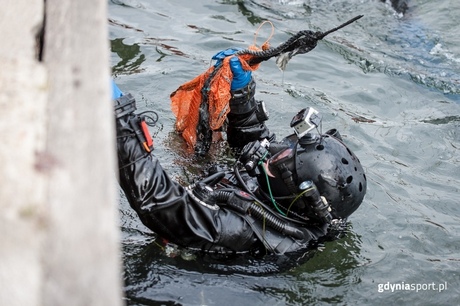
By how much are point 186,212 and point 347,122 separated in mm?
3257

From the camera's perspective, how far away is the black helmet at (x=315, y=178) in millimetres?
3670

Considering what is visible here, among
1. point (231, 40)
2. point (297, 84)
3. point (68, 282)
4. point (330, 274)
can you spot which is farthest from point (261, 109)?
point (68, 282)

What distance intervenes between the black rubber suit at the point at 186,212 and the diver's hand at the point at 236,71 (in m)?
0.94

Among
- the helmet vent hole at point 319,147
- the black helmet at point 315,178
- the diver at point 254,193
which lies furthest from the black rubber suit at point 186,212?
the helmet vent hole at point 319,147

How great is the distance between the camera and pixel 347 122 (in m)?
6.29

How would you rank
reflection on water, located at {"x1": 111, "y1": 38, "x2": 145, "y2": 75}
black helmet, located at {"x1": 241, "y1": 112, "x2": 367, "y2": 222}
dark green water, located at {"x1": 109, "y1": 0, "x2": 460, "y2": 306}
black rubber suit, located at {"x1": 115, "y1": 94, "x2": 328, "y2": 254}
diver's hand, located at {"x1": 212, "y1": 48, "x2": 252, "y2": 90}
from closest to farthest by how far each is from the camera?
black rubber suit, located at {"x1": 115, "y1": 94, "x2": 328, "y2": 254}, black helmet, located at {"x1": 241, "y1": 112, "x2": 367, "y2": 222}, dark green water, located at {"x1": 109, "y1": 0, "x2": 460, "y2": 306}, diver's hand, located at {"x1": 212, "y1": 48, "x2": 252, "y2": 90}, reflection on water, located at {"x1": 111, "y1": 38, "x2": 145, "y2": 75}

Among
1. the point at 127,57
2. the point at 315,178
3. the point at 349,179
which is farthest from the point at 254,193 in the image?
the point at 127,57

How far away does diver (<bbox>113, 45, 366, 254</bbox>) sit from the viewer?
3.22m

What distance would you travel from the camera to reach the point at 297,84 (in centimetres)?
693

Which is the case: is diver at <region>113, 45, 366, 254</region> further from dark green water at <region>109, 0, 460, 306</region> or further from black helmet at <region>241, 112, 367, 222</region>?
dark green water at <region>109, 0, 460, 306</region>

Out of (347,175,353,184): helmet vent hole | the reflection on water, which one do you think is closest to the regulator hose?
(347,175,353,184): helmet vent hole

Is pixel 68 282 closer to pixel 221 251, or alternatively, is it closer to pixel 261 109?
pixel 221 251

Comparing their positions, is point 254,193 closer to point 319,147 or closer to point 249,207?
point 249,207

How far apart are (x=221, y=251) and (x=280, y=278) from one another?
1.37ft
